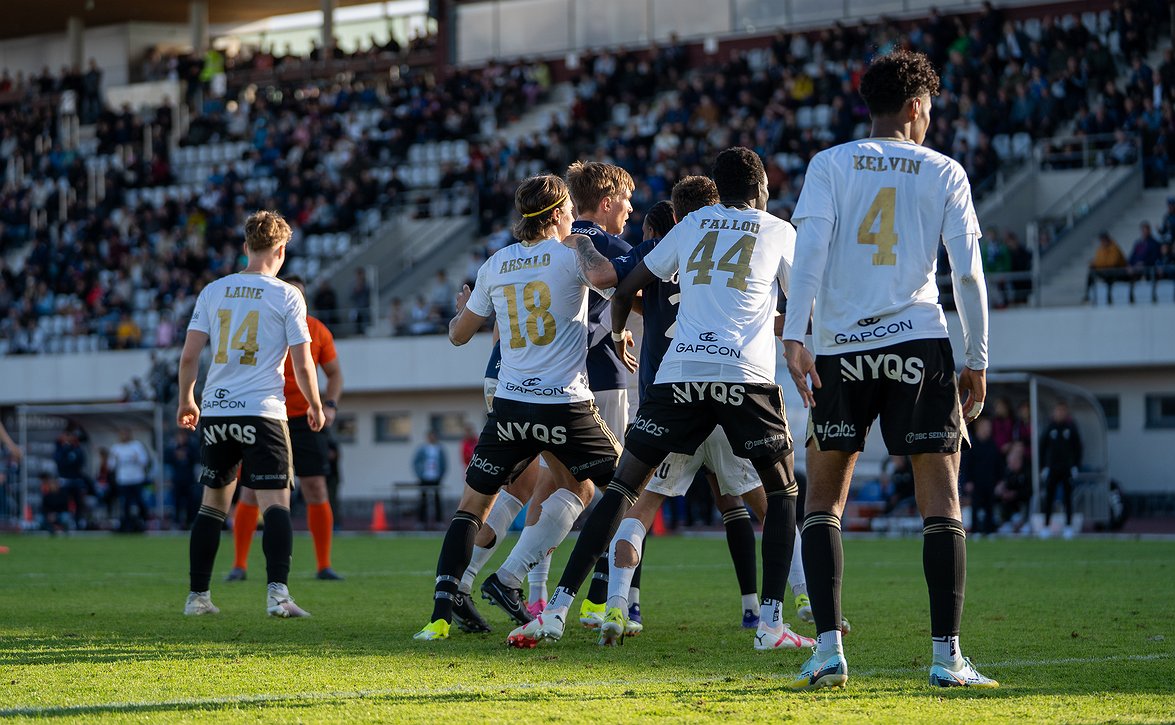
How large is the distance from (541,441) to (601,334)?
91cm

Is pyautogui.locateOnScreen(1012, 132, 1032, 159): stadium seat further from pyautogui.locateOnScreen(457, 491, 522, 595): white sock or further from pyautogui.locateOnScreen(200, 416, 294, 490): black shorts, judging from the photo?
pyautogui.locateOnScreen(457, 491, 522, 595): white sock

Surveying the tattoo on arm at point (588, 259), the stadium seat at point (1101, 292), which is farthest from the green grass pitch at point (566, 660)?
the stadium seat at point (1101, 292)

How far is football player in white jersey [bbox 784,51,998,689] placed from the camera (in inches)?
220

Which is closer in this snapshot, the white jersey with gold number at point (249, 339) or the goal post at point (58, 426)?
Result: the white jersey with gold number at point (249, 339)

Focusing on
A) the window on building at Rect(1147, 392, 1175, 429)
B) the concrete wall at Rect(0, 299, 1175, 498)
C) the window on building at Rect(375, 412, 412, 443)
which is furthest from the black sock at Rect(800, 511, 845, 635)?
the window on building at Rect(375, 412, 412, 443)

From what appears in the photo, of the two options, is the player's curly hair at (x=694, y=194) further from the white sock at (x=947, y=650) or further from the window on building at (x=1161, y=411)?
the window on building at (x=1161, y=411)

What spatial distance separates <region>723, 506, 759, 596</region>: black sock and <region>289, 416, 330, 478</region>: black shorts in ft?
13.6

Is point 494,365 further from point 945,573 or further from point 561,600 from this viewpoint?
point 945,573

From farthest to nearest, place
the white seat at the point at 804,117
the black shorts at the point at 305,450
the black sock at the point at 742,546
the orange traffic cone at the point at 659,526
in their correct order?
the white seat at the point at 804,117 < the orange traffic cone at the point at 659,526 < the black shorts at the point at 305,450 < the black sock at the point at 742,546

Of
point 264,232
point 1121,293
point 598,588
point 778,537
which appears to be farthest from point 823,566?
point 1121,293

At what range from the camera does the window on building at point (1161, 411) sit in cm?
2503

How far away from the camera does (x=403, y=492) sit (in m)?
32.9

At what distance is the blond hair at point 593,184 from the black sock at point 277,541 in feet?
8.57

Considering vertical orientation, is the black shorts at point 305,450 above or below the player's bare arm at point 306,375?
below
